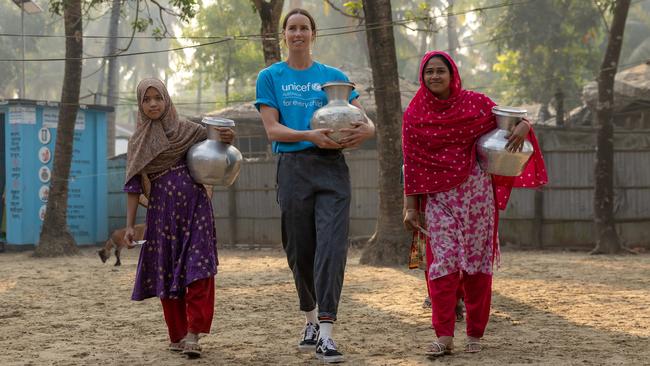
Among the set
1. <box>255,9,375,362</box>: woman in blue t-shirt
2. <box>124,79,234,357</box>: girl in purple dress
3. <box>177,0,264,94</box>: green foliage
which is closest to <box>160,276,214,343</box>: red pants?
<box>124,79,234,357</box>: girl in purple dress

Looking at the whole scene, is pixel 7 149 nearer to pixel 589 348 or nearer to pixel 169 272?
pixel 169 272

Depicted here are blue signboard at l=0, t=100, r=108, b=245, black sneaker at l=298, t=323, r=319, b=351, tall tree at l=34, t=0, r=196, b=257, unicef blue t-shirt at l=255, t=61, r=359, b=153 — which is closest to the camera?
unicef blue t-shirt at l=255, t=61, r=359, b=153

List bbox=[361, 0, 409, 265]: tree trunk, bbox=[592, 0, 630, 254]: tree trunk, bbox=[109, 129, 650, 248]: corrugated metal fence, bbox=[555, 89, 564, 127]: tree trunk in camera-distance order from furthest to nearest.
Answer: bbox=[555, 89, 564, 127]: tree trunk < bbox=[109, 129, 650, 248]: corrugated metal fence < bbox=[592, 0, 630, 254]: tree trunk < bbox=[361, 0, 409, 265]: tree trunk

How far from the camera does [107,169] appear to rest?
20.2 m

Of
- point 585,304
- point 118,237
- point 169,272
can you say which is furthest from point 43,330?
point 118,237

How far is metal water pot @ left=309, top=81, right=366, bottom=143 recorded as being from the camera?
4.96 m

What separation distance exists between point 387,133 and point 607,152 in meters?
4.29

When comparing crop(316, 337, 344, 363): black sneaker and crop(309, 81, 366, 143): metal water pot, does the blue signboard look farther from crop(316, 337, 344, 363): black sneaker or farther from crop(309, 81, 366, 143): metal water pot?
crop(316, 337, 344, 363): black sneaker

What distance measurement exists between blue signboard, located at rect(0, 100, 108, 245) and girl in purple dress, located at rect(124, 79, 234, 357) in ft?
41.7

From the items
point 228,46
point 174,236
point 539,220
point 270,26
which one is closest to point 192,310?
point 174,236

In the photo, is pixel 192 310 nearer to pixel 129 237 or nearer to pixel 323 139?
pixel 129 237

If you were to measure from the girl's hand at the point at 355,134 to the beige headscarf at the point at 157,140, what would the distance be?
1.07 m

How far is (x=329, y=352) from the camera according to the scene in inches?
199

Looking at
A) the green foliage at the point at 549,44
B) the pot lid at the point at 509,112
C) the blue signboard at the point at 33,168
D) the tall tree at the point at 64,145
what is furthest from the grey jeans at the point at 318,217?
the green foliage at the point at 549,44
